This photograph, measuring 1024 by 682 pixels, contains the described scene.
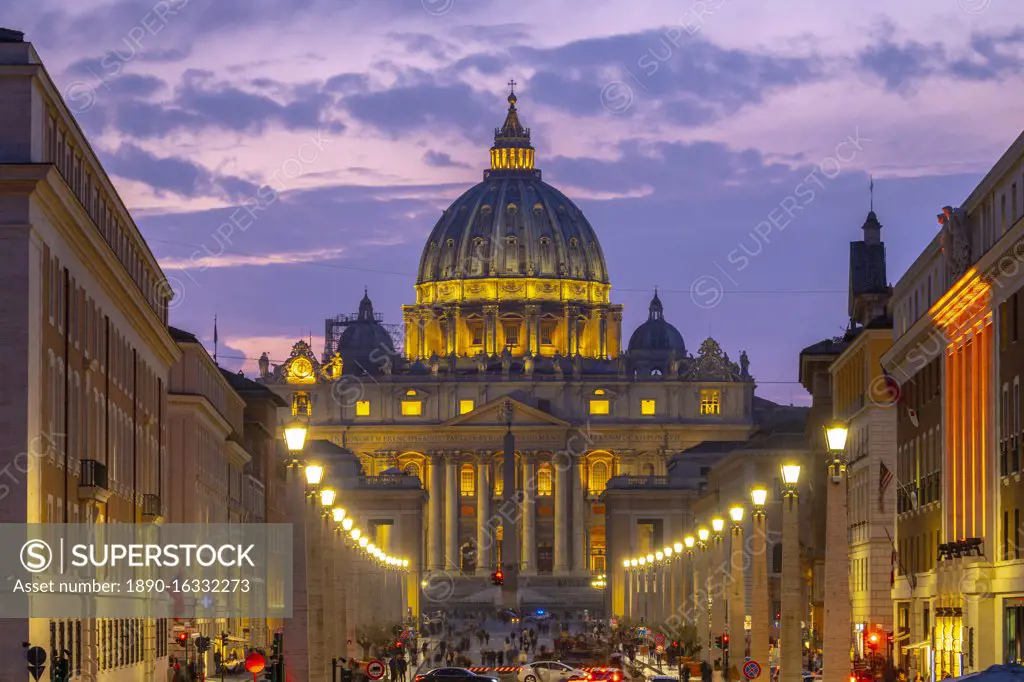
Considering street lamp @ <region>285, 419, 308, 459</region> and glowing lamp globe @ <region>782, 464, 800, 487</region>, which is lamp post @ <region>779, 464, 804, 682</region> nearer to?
glowing lamp globe @ <region>782, 464, 800, 487</region>

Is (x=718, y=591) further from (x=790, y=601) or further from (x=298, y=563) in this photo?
(x=298, y=563)

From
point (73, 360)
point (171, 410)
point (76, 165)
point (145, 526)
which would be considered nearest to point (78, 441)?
point (73, 360)

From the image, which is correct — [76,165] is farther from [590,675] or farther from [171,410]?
[171,410]

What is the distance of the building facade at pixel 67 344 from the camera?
144ft

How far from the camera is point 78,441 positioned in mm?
52062

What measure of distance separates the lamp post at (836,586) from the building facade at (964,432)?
988cm

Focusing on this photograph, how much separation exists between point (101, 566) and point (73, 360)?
659 cm

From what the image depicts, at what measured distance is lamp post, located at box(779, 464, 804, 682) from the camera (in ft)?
140

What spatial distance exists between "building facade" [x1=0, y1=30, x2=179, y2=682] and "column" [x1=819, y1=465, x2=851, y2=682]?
45.8ft

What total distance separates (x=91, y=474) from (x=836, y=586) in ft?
65.2

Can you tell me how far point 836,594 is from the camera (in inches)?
1503

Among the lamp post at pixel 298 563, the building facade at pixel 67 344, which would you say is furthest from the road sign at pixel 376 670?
the building facade at pixel 67 344

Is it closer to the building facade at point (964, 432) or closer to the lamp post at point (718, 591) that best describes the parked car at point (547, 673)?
the lamp post at point (718, 591)

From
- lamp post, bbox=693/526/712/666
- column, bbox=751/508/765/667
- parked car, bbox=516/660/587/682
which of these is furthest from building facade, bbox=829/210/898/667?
column, bbox=751/508/765/667
